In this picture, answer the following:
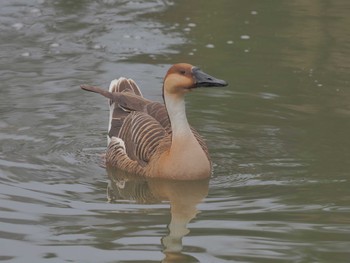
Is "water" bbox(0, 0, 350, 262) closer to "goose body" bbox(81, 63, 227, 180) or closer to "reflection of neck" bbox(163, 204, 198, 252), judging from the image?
"reflection of neck" bbox(163, 204, 198, 252)

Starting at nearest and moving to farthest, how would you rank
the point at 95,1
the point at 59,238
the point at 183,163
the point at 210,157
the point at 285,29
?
the point at 59,238
the point at 183,163
the point at 210,157
the point at 285,29
the point at 95,1

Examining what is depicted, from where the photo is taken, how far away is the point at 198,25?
575 inches

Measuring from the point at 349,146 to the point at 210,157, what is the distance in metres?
1.28

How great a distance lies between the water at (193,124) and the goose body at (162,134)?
0.15 m

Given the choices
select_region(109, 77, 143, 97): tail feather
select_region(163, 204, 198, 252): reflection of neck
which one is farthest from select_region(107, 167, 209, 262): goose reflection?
select_region(109, 77, 143, 97): tail feather

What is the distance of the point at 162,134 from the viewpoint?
31.2 feet

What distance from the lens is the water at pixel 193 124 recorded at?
24.2ft

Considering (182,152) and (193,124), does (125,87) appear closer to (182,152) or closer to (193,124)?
(193,124)

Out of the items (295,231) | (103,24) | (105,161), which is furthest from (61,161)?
(103,24)

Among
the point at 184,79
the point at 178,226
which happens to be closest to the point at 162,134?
the point at 184,79

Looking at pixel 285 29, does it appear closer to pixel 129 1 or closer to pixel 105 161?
pixel 129 1

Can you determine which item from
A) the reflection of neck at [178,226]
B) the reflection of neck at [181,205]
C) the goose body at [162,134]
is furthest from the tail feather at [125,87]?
the reflection of neck at [178,226]

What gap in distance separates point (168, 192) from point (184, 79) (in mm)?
962

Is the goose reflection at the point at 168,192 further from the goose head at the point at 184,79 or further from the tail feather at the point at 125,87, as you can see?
the tail feather at the point at 125,87
